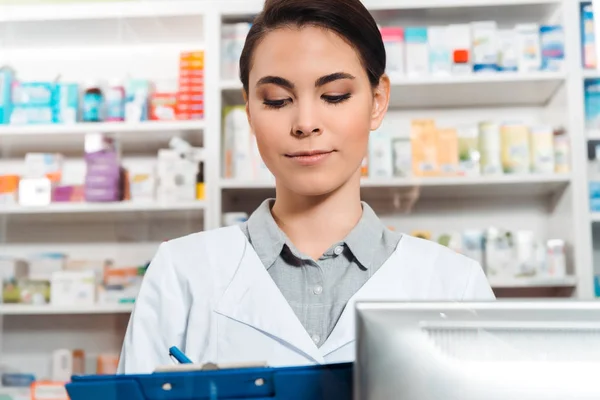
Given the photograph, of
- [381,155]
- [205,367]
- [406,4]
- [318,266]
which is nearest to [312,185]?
[318,266]

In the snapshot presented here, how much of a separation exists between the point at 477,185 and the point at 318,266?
639 mm

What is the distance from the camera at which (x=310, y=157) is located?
1.22 m

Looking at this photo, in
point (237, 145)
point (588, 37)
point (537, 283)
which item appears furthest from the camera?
point (588, 37)

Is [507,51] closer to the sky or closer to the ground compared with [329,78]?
closer to the sky

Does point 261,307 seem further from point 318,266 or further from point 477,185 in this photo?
point 477,185

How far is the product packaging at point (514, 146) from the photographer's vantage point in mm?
1776

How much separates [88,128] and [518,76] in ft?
3.85

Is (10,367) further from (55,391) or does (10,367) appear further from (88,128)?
(88,128)

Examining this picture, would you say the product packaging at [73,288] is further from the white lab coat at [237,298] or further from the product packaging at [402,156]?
the product packaging at [402,156]

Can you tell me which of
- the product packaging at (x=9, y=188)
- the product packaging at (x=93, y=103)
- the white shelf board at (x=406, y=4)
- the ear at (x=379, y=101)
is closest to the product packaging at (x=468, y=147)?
the white shelf board at (x=406, y=4)

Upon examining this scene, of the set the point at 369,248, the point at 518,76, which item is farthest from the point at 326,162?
the point at 518,76

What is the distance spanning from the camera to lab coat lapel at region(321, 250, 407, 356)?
1.12 meters

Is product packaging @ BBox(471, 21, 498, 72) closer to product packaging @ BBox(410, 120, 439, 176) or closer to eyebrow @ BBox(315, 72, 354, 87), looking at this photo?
product packaging @ BBox(410, 120, 439, 176)

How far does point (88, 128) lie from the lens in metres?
1.76
